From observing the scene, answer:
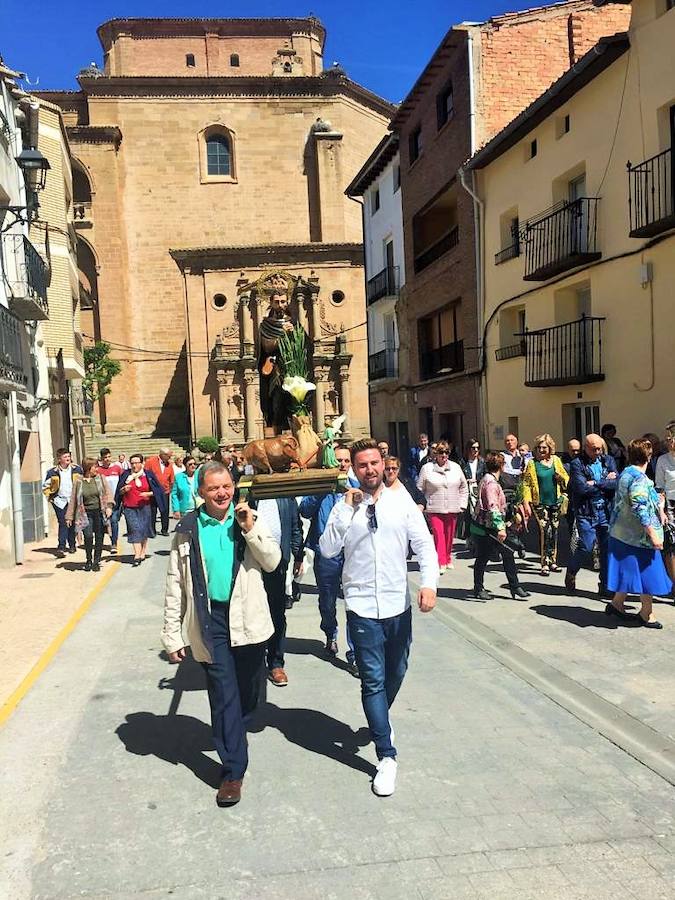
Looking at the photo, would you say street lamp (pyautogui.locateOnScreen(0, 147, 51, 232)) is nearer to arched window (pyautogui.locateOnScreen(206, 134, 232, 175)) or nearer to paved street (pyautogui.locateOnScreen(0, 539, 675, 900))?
paved street (pyautogui.locateOnScreen(0, 539, 675, 900))

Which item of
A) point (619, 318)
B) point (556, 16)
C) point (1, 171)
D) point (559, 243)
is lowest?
point (619, 318)

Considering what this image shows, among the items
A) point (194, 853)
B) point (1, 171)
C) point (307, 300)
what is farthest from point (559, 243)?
point (307, 300)

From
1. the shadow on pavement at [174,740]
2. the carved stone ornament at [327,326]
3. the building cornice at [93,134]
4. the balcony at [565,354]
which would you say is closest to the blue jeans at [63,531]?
the shadow on pavement at [174,740]

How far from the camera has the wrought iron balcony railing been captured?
16047 mm

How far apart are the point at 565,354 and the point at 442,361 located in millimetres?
7492

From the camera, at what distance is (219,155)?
40.4 meters

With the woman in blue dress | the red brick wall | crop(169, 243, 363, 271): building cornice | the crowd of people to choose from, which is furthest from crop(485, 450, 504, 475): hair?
crop(169, 243, 363, 271): building cornice

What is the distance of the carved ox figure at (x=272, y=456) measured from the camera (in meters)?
6.00

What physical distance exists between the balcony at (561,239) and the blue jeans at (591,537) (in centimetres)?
652

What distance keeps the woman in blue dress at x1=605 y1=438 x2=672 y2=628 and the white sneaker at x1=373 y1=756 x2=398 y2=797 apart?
146 inches

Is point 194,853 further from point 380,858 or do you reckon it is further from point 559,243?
point 559,243

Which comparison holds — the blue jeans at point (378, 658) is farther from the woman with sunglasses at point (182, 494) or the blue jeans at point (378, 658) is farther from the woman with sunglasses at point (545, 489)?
the woman with sunglasses at point (182, 494)

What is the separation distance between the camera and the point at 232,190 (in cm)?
4006

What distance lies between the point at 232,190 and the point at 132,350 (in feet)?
33.4
